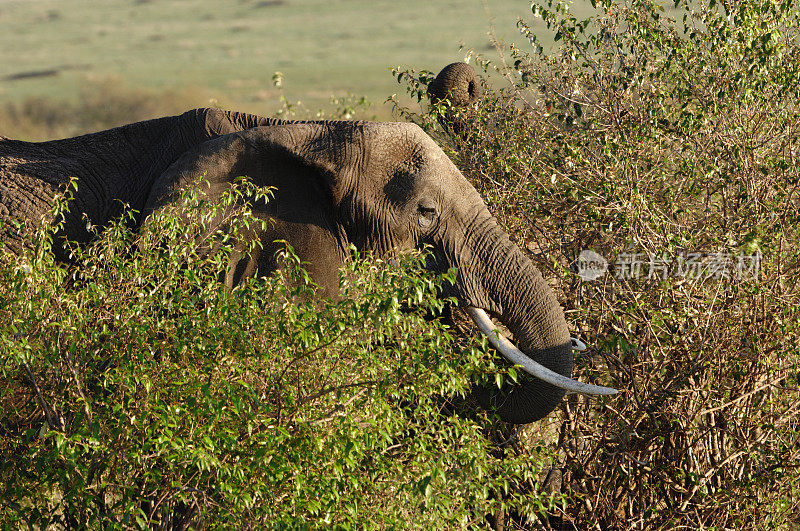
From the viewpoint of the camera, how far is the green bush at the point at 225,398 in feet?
11.8

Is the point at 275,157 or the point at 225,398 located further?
the point at 275,157

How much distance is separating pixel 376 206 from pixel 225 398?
2168 mm

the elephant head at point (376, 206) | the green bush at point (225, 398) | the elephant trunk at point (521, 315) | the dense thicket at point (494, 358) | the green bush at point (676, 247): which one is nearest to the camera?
the green bush at point (225, 398)

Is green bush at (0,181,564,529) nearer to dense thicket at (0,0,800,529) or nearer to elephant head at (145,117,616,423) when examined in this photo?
dense thicket at (0,0,800,529)

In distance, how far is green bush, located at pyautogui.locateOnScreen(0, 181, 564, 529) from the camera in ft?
11.8

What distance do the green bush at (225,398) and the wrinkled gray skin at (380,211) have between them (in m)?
1.51

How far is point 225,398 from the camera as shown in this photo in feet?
12.3

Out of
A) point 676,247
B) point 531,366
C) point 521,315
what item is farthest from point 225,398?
point 676,247

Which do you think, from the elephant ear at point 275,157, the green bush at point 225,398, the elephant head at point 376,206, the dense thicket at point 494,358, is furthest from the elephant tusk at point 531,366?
the green bush at point 225,398

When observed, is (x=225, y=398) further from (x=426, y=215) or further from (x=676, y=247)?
(x=676, y=247)

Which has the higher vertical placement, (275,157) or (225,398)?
(275,157)

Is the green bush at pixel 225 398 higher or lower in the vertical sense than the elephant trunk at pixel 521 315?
higher

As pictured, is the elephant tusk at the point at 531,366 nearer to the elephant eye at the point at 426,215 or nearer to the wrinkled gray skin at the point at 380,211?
the wrinkled gray skin at the point at 380,211

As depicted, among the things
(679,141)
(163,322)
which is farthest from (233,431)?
(679,141)
